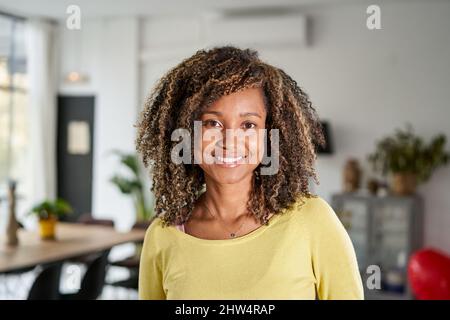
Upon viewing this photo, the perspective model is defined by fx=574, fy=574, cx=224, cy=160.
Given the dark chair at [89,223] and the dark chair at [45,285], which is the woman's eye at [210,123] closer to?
the dark chair at [45,285]

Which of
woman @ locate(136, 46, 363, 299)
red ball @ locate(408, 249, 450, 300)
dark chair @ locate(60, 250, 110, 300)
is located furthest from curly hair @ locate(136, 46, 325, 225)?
dark chair @ locate(60, 250, 110, 300)

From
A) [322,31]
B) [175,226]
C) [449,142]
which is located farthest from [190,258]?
[449,142]

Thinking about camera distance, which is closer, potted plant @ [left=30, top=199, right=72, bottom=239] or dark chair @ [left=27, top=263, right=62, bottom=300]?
dark chair @ [left=27, top=263, right=62, bottom=300]

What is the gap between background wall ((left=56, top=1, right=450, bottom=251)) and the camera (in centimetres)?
142

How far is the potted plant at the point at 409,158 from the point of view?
3928mm

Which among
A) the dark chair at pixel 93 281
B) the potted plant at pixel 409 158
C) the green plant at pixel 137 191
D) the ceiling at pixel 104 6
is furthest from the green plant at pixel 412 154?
the ceiling at pixel 104 6

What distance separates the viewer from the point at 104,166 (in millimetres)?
4203

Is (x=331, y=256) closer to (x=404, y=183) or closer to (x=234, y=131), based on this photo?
(x=234, y=131)

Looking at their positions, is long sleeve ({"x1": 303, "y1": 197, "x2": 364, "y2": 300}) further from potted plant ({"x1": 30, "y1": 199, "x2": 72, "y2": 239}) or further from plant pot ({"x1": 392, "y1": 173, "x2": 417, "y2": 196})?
plant pot ({"x1": 392, "y1": 173, "x2": 417, "y2": 196})

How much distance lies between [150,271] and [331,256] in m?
0.24

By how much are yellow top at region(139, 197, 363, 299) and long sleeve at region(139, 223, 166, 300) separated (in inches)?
0.7

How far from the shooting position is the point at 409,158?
3.93 meters
